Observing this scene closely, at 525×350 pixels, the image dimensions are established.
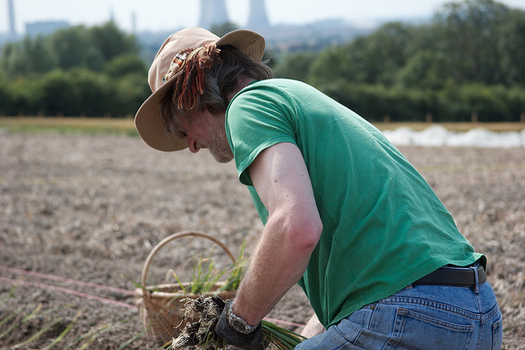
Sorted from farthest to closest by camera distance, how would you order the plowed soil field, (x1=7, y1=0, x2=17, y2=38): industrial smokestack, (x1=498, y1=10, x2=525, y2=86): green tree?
(x1=7, y1=0, x2=17, y2=38): industrial smokestack, (x1=498, y1=10, x2=525, y2=86): green tree, the plowed soil field

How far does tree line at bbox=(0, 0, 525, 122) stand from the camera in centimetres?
3612

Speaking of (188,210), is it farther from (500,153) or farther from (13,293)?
(500,153)

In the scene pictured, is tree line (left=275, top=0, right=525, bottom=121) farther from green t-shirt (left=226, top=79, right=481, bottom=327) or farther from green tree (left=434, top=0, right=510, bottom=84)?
green t-shirt (left=226, top=79, right=481, bottom=327)

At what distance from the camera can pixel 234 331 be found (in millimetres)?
1652

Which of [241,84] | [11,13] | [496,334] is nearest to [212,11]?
[11,13]

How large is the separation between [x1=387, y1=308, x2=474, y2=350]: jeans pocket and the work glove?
45 cm

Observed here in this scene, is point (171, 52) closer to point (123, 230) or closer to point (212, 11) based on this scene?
point (123, 230)

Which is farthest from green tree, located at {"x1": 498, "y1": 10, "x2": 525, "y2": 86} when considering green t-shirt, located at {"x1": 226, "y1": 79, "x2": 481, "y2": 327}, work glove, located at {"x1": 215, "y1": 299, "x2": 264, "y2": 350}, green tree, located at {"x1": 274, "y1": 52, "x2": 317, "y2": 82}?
work glove, located at {"x1": 215, "y1": 299, "x2": 264, "y2": 350}

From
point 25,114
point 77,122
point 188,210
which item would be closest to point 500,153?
point 188,210

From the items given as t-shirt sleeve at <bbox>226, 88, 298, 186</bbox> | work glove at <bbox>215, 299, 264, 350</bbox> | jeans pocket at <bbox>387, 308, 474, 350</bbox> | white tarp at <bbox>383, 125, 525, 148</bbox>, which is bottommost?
white tarp at <bbox>383, 125, 525, 148</bbox>

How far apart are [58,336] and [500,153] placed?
11.2m

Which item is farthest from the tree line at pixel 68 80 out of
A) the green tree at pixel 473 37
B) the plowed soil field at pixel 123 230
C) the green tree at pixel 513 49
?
the green tree at pixel 513 49

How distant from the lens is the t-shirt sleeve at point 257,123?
1413mm

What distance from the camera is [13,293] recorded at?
3.74m
